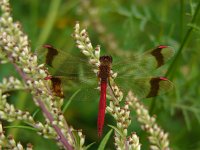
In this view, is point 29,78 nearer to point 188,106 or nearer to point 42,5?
point 188,106

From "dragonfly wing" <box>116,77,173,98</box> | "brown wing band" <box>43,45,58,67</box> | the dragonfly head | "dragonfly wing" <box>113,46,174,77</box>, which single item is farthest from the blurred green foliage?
"brown wing band" <box>43,45,58,67</box>

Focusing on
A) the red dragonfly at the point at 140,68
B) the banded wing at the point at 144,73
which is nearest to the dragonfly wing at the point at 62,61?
the red dragonfly at the point at 140,68

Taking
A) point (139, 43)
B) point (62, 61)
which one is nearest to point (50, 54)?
point (62, 61)

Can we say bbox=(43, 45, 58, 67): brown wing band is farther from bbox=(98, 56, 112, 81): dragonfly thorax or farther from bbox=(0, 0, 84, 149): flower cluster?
bbox=(98, 56, 112, 81): dragonfly thorax

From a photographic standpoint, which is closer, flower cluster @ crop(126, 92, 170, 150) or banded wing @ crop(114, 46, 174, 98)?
flower cluster @ crop(126, 92, 170, 150)

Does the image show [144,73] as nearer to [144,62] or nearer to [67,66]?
[144,62]

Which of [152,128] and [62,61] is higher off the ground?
[62,61]
